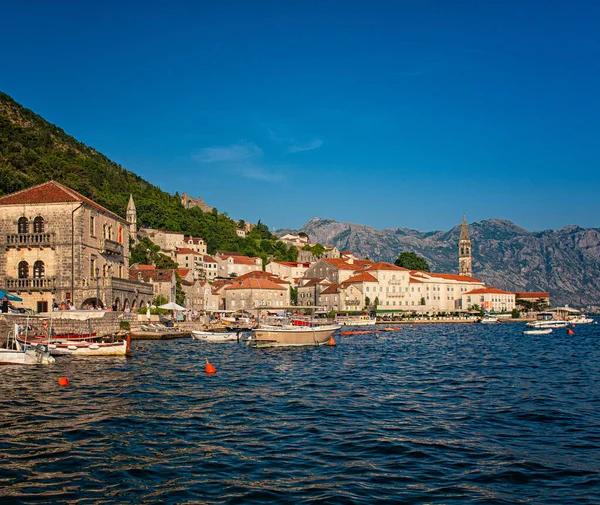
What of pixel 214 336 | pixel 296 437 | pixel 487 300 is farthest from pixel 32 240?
pixel 487 300

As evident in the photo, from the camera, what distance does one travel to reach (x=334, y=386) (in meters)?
25.1

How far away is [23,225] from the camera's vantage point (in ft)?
159

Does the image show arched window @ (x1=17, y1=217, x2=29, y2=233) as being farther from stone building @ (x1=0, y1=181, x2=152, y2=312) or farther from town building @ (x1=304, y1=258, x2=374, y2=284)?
town building @ (x1=304, y1=258, x2=374, y2=284)

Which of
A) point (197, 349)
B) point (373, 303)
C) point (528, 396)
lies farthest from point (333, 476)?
point (373, 303)

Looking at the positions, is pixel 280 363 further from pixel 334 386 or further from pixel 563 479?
pixel 563 479

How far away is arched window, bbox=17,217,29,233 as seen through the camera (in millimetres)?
48375

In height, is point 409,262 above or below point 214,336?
above

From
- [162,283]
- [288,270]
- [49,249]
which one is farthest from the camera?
[288,270]

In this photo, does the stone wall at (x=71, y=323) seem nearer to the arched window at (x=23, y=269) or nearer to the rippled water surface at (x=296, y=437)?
the rippled water surface at (x=296, y=437)

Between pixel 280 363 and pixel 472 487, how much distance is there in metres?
23.7

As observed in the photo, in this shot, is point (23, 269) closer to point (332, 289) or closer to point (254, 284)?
point (254, 284)

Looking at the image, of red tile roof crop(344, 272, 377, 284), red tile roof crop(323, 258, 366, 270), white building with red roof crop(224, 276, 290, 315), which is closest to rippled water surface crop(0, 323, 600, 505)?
white building with red roof crop(224, 276, 290, 315)

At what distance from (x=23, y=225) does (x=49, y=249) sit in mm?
2905

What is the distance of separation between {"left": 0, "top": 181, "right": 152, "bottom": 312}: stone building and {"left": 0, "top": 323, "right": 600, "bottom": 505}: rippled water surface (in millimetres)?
19304
